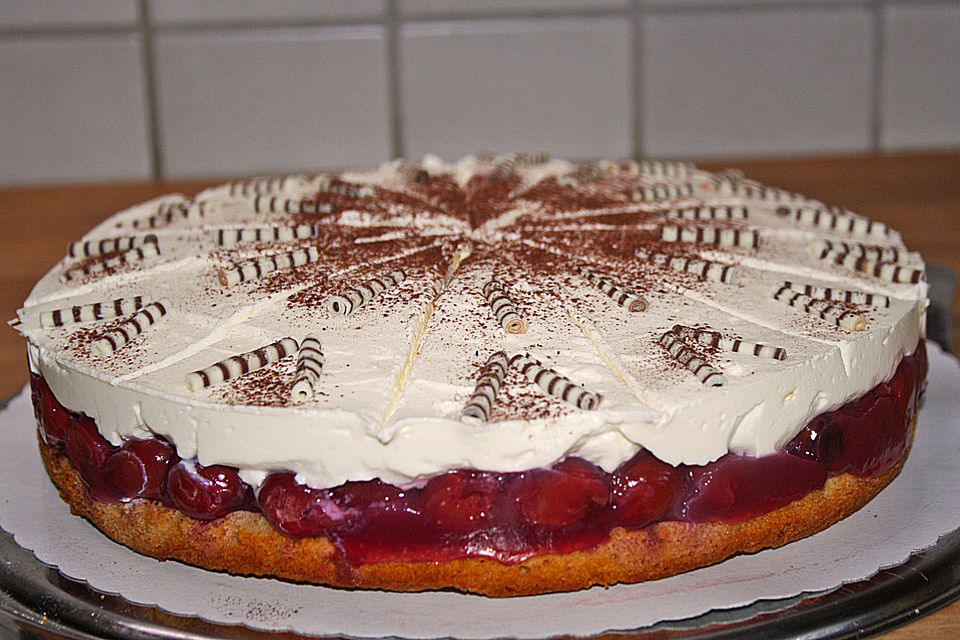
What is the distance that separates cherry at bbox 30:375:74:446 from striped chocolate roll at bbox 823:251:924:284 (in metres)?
1.42

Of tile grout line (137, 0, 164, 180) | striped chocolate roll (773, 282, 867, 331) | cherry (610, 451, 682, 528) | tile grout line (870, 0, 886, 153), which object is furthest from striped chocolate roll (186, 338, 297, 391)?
tile grout line (870, 0, 886, 153)

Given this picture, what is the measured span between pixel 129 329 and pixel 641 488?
0.87m

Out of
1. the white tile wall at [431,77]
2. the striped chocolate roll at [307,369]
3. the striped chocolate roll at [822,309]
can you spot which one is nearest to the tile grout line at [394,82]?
the white tile wall at [431,77]

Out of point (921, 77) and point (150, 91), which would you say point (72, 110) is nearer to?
point (150, 91)

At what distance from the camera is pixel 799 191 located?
401cm

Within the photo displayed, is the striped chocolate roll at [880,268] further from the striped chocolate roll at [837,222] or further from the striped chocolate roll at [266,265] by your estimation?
the striped chocolate roll at [266,265]

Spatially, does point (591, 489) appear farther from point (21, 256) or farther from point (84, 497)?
point (21, 256)

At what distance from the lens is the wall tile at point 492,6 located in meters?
4.55

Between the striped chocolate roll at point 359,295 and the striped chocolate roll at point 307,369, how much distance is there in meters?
0.12

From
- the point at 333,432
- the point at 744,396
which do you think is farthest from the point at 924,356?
the point at 333,432

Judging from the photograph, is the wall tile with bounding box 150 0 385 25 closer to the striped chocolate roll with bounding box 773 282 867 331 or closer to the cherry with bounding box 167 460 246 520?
the striped chocolate roll with bounding box 773 282 867 331

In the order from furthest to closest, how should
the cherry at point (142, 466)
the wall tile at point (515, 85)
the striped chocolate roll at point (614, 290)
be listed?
the wall tile at point (515, 85)
the striped chocolate roll at point (614, 290)
the cherry at point (142, 466)

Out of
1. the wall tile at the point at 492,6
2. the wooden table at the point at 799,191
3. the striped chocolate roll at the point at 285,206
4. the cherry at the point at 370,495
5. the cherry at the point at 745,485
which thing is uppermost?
the wall tile at the point at 492,6

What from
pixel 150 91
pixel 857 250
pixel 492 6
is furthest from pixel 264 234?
pixel 150 91
